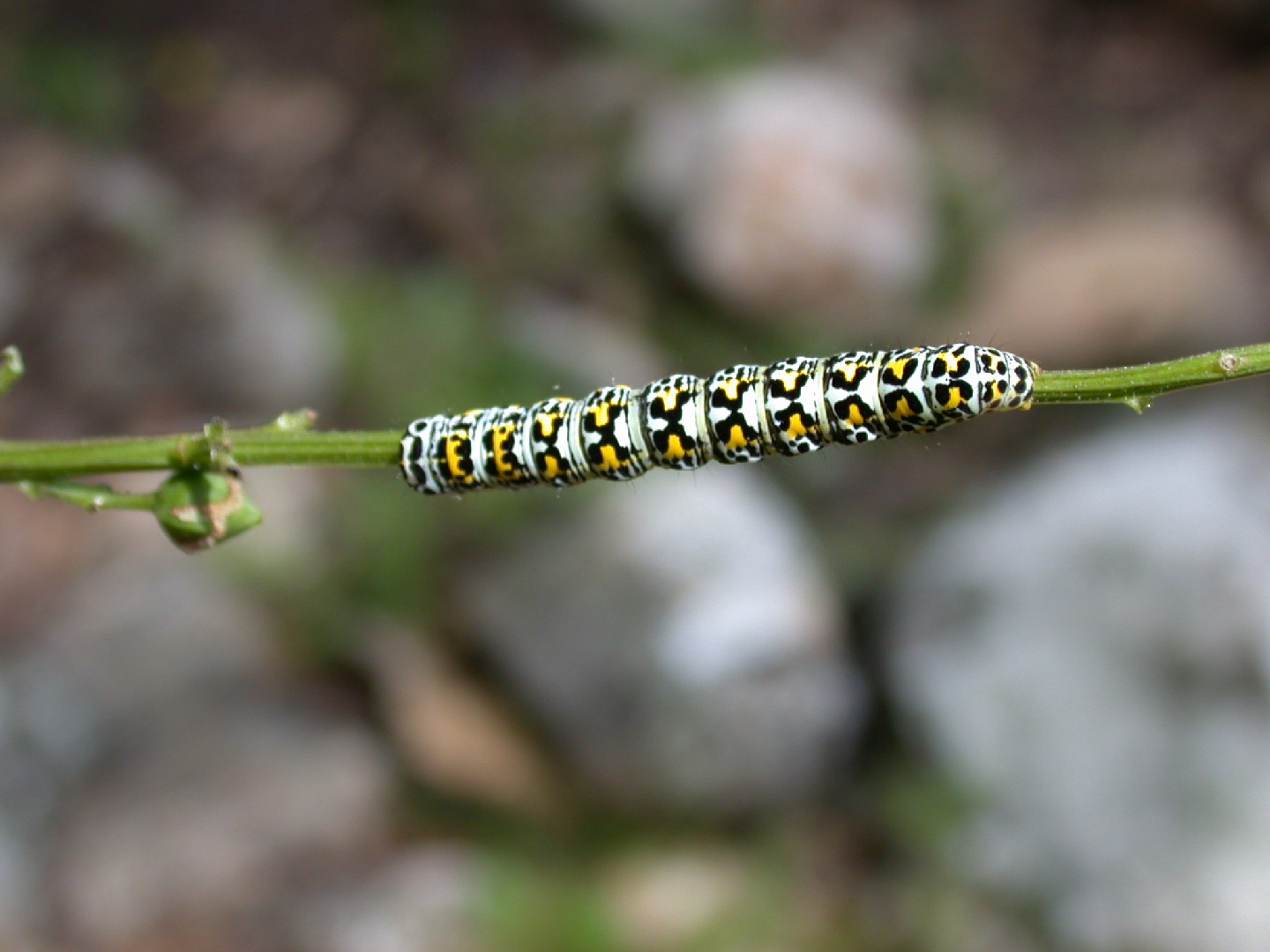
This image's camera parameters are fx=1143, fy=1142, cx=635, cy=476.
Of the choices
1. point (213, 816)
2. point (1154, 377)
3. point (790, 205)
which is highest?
point (790, 205)

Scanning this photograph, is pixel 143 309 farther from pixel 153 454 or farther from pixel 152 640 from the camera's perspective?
pixel 153 454

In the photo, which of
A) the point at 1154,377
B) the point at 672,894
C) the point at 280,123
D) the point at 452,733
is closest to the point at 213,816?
the point at 452,733

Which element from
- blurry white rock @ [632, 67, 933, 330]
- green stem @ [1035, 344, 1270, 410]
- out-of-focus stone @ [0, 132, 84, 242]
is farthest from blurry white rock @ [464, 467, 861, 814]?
green stem @ [1035, 344, 1270, 410]

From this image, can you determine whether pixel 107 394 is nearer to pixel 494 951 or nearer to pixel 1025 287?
pixel 494 951

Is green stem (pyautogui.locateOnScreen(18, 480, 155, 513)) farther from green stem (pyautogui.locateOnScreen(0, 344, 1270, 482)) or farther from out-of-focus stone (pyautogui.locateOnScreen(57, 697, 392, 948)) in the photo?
out-of-focus stone (pyautogui.locateOnScreen(57, 697, 392, 948))

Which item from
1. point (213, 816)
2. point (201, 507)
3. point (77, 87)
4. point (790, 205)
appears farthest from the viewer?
point (77, 87)

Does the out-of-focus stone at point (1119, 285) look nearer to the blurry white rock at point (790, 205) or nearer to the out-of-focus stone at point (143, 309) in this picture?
the blurry white rock at point (790, 205)
